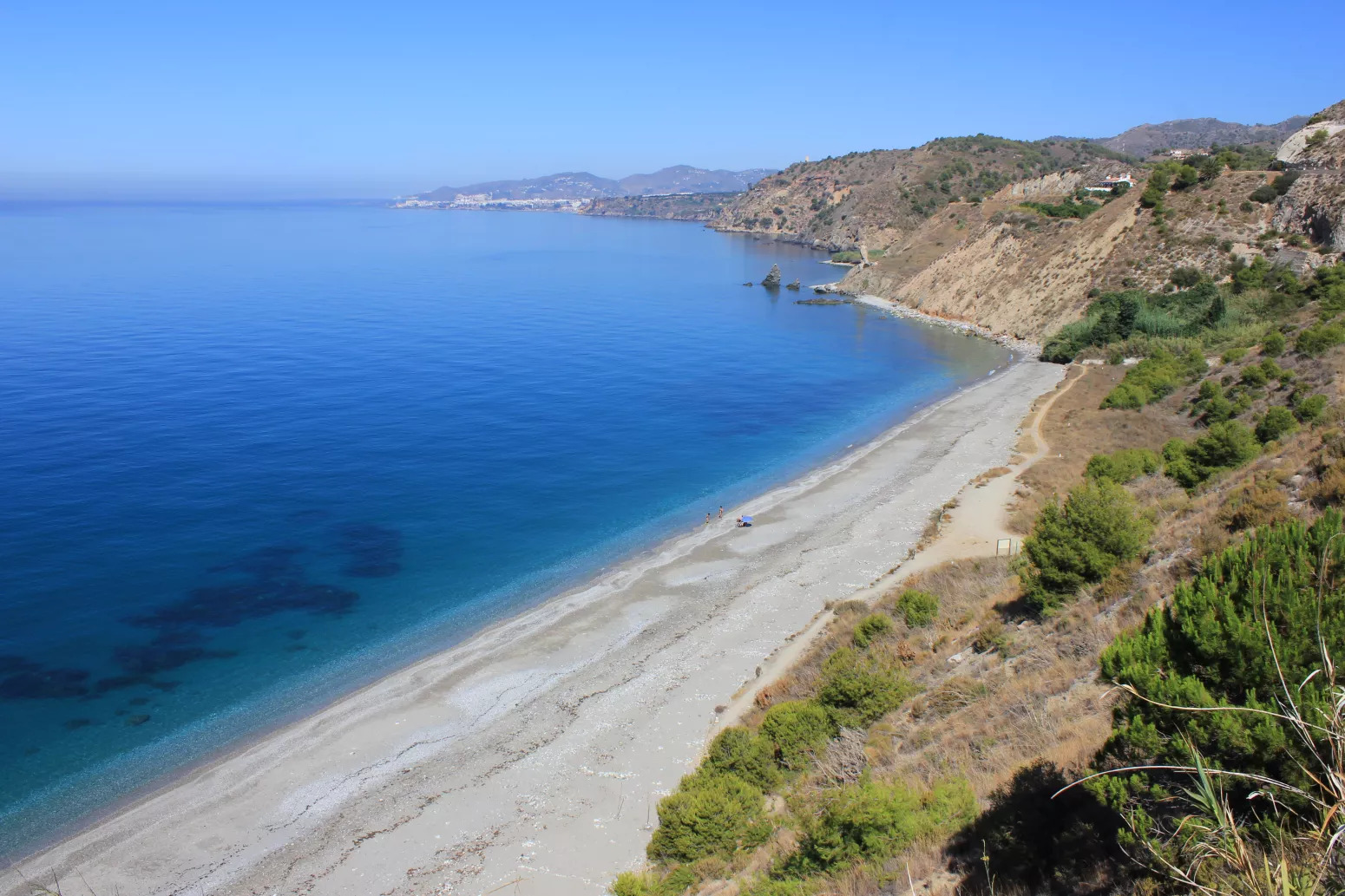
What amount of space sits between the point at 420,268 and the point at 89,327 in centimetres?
6235

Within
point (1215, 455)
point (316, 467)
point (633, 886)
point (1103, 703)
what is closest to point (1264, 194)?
point (1215, 455)

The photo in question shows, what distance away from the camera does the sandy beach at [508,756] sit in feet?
51.6

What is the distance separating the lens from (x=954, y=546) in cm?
2745

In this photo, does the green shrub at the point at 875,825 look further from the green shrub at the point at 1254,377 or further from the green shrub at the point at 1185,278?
the green shrub at the point at 1185,278

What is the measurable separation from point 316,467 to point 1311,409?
39.6 m

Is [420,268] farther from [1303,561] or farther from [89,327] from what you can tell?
[1303,561]

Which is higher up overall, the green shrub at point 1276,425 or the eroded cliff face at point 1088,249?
the eroded cliff face at point 1088,249

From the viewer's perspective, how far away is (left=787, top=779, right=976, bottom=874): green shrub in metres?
10.6

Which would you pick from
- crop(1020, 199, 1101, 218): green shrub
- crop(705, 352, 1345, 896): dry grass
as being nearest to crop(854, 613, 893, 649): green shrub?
crop(705, 352, 1345, 896): dry grass

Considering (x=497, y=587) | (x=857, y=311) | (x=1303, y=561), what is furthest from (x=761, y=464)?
(x=857, y=311)

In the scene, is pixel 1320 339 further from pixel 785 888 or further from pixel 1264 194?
pixel 1264 194

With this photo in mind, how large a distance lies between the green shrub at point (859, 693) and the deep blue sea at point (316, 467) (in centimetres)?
1307

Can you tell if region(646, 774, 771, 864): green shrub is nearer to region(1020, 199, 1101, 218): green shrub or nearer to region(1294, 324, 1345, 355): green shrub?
region(1294, 324, 1345, 355): green shrub

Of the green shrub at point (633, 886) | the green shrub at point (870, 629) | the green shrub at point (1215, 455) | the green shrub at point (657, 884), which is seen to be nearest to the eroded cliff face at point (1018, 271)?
the green shrub at point (1215, 455)
